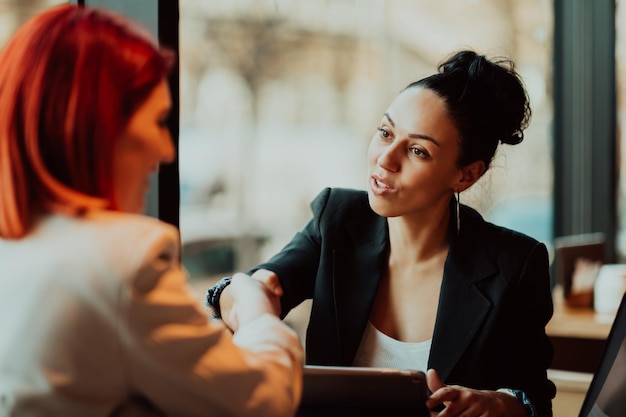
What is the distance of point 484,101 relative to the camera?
175 centimetres

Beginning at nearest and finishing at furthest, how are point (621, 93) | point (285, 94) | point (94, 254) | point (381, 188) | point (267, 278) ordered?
point (94, 254) → point (267, 278) → point (381, 188) → point (285, 94) → point (621, 93)

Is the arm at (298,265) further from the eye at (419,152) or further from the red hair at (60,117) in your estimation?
the red hair at (60,117)

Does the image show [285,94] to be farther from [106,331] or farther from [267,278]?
[106,331]

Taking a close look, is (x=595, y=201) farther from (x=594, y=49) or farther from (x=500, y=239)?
(x=500, y=239)

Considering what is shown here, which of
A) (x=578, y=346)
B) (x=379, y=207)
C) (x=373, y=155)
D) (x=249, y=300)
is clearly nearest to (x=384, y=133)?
(x=373, y=155)

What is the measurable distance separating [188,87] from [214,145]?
0.26 m

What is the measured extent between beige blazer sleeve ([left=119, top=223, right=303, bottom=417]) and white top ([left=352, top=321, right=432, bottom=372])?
775 millimetres

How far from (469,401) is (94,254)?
0.83 metres

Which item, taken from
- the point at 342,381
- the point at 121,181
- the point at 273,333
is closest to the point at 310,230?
the point at 342,381

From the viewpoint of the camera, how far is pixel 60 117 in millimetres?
857

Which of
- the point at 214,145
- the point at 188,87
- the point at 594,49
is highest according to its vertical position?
the point at 594,49

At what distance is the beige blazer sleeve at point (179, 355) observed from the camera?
2.74 ft

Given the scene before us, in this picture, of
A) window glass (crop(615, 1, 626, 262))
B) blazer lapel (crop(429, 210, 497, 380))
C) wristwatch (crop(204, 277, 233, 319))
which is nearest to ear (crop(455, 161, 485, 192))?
blazer lapel (crop(429, 210, 497, 380))

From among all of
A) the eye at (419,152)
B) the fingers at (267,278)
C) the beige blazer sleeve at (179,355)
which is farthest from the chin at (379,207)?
the beige blazer sleeve at (179,355)
